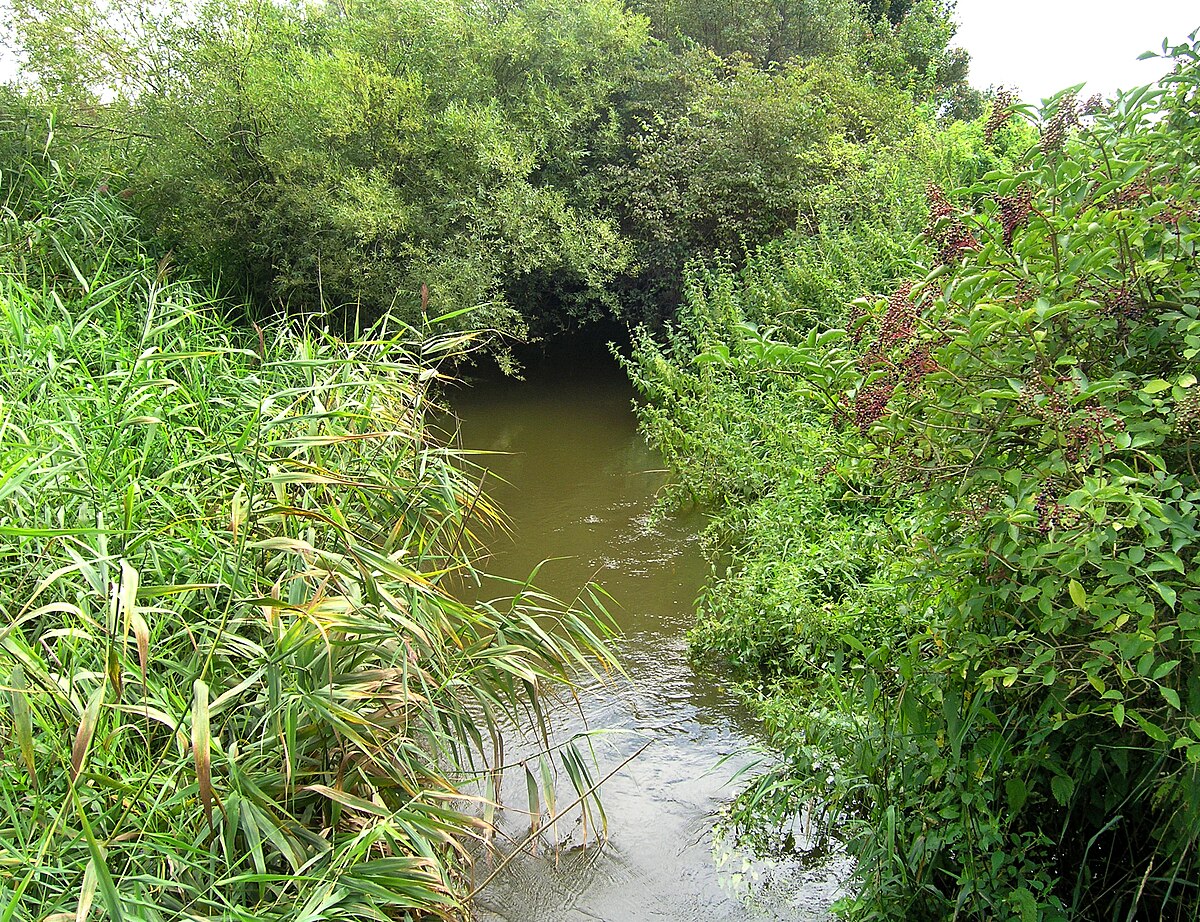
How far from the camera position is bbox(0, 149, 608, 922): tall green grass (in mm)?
2385

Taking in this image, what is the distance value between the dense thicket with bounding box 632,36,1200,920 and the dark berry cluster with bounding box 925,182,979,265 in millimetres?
10

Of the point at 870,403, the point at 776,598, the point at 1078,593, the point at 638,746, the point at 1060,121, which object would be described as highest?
the point at 1060,121

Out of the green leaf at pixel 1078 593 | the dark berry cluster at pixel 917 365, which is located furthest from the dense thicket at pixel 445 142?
the green leaf at pixel 1078 593

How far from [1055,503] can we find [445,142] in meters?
7.89

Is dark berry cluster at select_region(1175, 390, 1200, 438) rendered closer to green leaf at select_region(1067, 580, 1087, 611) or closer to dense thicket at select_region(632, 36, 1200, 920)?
dense thicket at select_region(632, 36, 1200, 920)

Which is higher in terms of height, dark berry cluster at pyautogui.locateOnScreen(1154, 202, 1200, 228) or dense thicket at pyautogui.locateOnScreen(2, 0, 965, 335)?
dense thicket at pyautogui.locateOnScreen(2, 0, 965, 335)

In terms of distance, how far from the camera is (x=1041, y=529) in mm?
2068

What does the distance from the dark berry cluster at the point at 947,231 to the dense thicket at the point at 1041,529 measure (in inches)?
0.4

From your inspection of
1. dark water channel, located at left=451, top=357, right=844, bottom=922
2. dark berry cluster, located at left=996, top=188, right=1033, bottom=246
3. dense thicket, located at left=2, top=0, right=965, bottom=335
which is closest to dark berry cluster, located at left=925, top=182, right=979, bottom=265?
dark berry cluster, located at left=996, top=188, right=1033, bottom=246

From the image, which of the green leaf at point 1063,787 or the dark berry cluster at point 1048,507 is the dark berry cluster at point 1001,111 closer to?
the dark berry cluster at point 1048,507

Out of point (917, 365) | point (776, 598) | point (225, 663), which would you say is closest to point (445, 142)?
point (776, 598)

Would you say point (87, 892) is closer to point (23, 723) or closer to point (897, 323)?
point (23, 723)

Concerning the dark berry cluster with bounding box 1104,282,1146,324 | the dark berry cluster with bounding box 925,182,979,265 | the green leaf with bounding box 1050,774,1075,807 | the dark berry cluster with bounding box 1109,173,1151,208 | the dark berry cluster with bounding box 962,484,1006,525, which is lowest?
the green leaf with bounding box 1050,774,1075,807

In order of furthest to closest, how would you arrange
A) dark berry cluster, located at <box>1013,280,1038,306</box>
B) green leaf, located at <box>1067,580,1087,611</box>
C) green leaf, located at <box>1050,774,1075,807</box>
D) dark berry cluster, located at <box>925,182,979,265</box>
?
dark berry cluster, located at <box>925,182,979,265</box>
green leaf, located at <box>1050,774,1075,807</box>
dark berry cluster, located at <box>1013,280,1038,306</box>
green leaf, located at <box>1067,580,1087,611</box>
